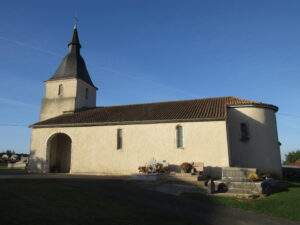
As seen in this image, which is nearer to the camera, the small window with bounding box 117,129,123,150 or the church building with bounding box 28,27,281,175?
the church building with bounding box 28,27,281,175

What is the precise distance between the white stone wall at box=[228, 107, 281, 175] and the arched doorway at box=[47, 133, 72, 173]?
610 inches

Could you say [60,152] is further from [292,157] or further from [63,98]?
[292,157]

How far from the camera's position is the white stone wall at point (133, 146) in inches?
1035

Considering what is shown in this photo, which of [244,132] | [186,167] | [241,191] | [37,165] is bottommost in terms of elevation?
[241,191]

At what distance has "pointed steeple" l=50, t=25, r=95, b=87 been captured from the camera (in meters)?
36.8

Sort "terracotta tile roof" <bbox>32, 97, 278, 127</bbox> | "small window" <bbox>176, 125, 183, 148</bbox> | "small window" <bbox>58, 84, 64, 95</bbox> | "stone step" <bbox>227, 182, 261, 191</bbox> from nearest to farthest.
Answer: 1. "stone step" <bbox>227, 182, 261, 191</bbox>
2. "small window" <bbox>176, 125, 183, 148</bbox>
3. "terracotta tile roof" <bbox>32, 97, 278, 127</bbox>
4. "small window" <bbox>58, 84, 64, 95</bbox>

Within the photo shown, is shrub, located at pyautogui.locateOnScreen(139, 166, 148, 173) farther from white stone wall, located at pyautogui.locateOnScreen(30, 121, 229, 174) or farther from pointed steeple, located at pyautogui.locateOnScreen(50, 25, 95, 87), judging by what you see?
pointed steeple, located at pyautogui.locateOnScreen(50, 25, 95, 87)

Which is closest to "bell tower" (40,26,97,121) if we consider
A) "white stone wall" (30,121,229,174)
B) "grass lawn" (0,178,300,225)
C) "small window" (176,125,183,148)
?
"white stone wall" (30,121,229,174)

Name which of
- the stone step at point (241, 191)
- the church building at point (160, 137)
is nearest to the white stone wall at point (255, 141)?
the church building at point (160, 137)

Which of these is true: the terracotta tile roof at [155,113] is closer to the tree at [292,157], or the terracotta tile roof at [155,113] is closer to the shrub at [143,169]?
the shrub at [143,169]

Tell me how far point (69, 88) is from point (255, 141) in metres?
20.0

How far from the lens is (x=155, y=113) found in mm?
29797

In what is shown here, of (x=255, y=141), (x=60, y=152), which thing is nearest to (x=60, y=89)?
(x=60, y=152)

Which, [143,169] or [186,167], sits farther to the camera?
[143,169]
